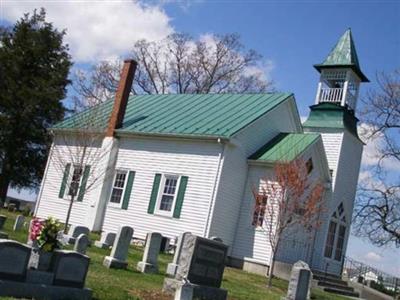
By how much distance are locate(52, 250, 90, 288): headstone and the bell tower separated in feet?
63.6

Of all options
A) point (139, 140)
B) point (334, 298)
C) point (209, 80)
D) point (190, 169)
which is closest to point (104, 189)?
point (139, 140)

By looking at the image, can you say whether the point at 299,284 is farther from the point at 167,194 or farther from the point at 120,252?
the point at 167,194

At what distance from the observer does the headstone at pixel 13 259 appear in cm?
865

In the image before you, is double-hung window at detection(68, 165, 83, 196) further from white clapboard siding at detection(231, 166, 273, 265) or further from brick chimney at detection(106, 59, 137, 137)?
white clapboard siding at detection(231, 166, 273, 265)

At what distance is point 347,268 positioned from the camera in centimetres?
3016

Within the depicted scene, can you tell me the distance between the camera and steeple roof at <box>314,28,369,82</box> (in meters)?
31.0

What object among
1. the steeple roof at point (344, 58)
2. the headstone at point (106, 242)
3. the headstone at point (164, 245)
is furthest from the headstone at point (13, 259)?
the steeple roof at point (344, 58)

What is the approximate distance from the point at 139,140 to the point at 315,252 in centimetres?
969

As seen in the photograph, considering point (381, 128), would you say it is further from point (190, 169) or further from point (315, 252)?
point (190, 169)

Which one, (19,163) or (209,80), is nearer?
(19,163)

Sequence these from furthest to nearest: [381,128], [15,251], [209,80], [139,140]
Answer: [209,80] → [381,128] → [139,140] → [15,251]

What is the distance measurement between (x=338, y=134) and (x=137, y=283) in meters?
19.4

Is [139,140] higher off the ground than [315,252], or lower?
higher

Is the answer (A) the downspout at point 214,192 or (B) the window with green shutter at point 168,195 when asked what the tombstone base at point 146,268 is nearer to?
(A) the downspout at point 214,192
